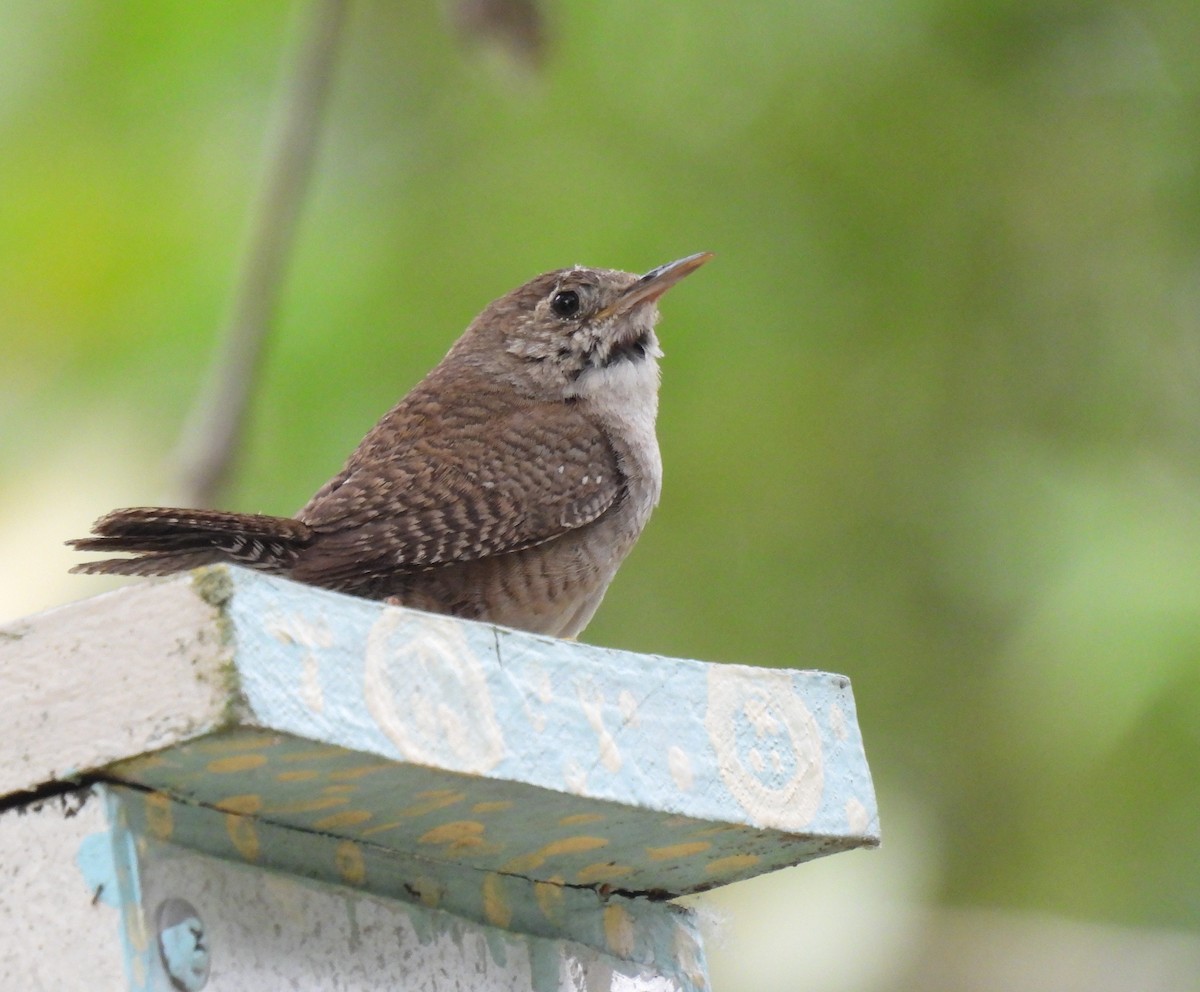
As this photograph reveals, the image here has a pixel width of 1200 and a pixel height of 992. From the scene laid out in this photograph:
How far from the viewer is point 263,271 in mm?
3838

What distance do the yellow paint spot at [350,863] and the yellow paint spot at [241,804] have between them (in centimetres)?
16

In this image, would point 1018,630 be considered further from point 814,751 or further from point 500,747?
point 500,747

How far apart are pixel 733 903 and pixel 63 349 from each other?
2.26 m

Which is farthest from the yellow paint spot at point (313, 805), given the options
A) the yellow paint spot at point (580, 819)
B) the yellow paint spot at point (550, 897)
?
the yellow paint spot at point (550, 897)

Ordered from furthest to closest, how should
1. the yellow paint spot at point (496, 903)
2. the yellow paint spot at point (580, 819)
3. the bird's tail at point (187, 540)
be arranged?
the yellow paint spot at point (496, 903) < the bird's tail at point (187, 540) < the yellow paint spot at point (580, 819)

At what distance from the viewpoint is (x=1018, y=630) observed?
4.62 meters

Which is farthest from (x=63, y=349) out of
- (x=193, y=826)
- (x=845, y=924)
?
(x=193, y=826)

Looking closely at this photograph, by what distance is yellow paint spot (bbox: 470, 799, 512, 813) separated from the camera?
6.43 feet

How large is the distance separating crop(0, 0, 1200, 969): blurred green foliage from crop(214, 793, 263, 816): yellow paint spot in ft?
8.69

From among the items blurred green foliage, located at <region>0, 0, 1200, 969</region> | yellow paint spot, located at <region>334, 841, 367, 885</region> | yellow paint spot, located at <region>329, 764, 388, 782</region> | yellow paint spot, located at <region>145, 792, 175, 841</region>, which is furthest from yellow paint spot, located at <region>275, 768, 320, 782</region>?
blurred green foliage, located at <region>0, 0, 1200, 969</region>

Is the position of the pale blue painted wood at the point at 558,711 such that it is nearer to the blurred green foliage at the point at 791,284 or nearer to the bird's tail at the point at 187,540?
the bird's tail at the point at 187,540

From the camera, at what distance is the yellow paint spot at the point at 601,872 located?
2291 mm

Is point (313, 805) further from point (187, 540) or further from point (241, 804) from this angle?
point (187, 540)

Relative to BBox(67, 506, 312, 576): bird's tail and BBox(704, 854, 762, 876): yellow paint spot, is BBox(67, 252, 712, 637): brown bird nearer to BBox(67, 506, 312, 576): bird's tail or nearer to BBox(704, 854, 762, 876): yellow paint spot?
BBox(67, 506, 312, 576): bird's tail
